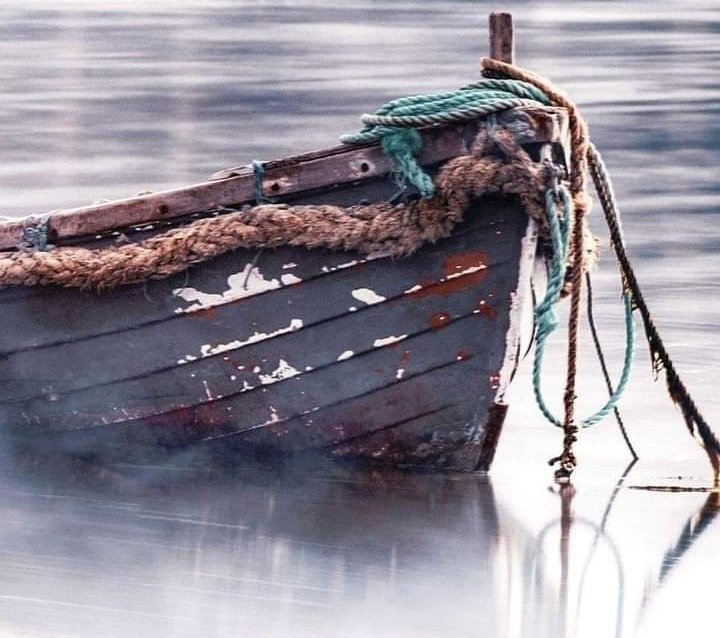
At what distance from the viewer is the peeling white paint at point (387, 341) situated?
500 cm

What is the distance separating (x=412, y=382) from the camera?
5.05 m

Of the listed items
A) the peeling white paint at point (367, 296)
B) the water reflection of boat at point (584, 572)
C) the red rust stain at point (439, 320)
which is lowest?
the water reflection of boat at point (584, 572)

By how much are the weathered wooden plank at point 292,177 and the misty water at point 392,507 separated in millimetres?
781

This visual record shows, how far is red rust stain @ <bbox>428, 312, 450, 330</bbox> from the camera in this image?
4.96 meters

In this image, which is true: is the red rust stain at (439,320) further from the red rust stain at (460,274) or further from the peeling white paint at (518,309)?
the peeling white paint at (518,309)

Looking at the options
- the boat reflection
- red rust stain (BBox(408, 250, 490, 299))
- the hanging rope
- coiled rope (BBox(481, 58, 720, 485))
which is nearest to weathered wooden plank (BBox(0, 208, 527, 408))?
red rust stain (BBox(408, 250, 490, 299))

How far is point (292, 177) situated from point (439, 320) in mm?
599

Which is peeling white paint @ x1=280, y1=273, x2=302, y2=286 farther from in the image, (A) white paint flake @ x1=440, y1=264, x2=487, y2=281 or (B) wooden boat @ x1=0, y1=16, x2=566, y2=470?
(A) white paint flake @ x1=440, y1=264, x2=487, y2=281

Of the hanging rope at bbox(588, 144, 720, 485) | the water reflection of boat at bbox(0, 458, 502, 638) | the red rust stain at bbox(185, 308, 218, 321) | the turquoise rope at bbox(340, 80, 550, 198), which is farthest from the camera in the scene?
the hanging rope at bbox(588, 144, 720, 485)

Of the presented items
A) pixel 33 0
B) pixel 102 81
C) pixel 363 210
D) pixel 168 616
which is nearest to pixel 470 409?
pixel 363 210

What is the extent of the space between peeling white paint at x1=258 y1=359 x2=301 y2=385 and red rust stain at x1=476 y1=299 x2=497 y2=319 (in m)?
0.58

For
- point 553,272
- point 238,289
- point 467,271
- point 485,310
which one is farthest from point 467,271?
point 238,289

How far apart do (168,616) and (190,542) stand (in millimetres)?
586

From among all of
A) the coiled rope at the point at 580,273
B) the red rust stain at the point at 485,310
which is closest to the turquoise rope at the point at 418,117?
the coiled rope at the point at 580,273
